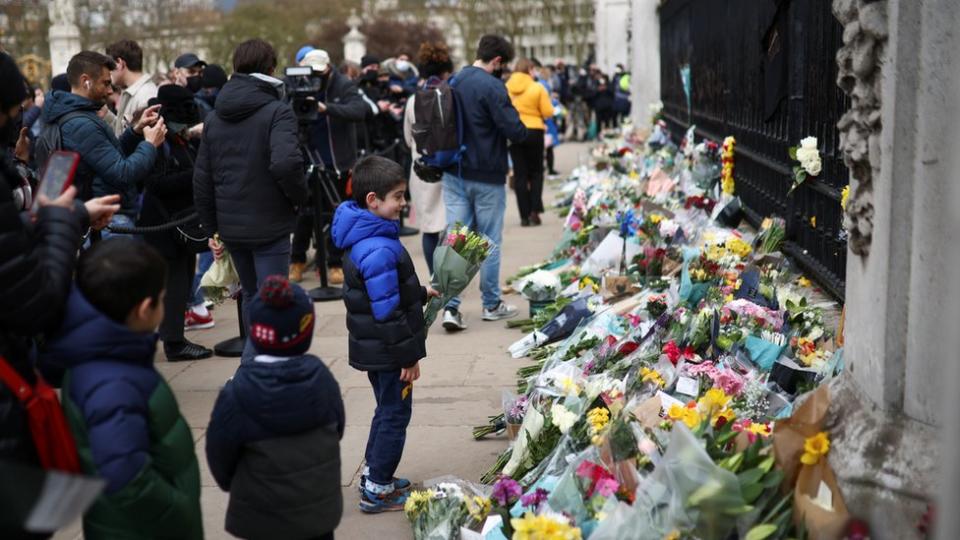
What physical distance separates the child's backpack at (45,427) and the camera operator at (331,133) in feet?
21.8

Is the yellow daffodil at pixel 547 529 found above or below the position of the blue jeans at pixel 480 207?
below

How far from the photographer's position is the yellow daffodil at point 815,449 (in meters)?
3.40

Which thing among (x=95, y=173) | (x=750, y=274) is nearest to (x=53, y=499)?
(x=95, y=173)

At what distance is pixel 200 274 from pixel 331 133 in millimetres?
1772

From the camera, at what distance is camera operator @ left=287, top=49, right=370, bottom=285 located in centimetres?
940

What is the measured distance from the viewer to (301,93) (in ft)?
28.0

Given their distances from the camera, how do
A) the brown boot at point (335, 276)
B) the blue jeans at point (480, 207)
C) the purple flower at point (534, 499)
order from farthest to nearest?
1. the brown boot at point (335, 276)
2. the blue jeans at point (480, 207)
3. the purple flower at point (534, 499)

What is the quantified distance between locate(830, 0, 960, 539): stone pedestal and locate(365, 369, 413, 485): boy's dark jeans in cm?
182

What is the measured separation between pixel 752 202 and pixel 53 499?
6785 millimetres

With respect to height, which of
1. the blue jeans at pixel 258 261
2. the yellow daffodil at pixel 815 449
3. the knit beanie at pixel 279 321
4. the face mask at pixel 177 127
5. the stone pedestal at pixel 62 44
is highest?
the stone pedestal at pixel 62 44

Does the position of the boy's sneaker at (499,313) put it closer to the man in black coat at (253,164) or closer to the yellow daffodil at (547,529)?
the man in black coat at (253,164)

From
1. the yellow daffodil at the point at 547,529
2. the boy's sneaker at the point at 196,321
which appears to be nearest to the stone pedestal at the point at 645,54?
the boy's sneaker at the point at 196,321

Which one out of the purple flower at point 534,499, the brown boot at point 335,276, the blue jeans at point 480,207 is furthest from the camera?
the brown boot at point 335,276

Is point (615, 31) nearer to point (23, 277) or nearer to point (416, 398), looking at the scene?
point (416, 398)
